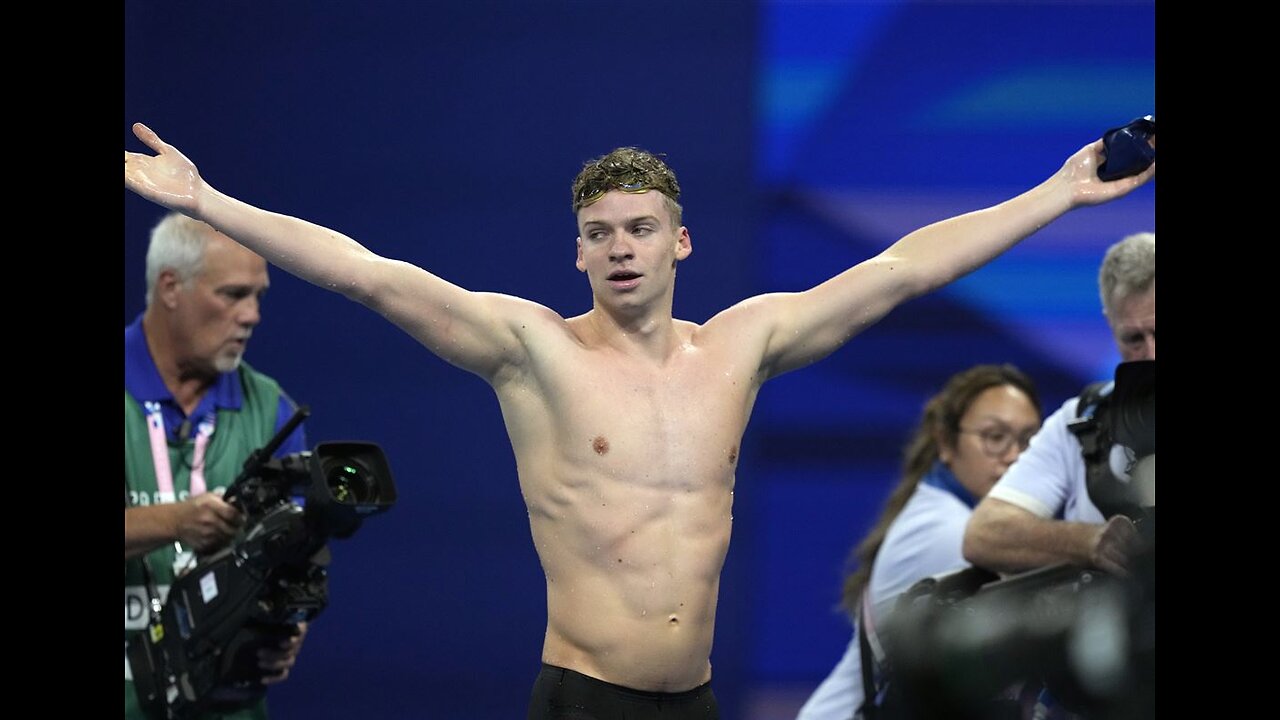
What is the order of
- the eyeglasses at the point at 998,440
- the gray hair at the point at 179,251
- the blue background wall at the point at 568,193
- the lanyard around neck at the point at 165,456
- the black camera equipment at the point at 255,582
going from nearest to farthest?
the black camera equipment at the point at 255,582 → the lanyard around neck at the point at 165,456 → the gray hair at the point at 179,251 → the eyeglasses at the point at 998,440 → the blue background wall at the point at 568,193

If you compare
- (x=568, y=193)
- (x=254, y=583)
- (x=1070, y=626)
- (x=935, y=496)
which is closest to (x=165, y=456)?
(x=254, y=583)

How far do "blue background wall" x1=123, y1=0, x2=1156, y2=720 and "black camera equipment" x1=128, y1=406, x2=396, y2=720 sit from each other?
1593 mm

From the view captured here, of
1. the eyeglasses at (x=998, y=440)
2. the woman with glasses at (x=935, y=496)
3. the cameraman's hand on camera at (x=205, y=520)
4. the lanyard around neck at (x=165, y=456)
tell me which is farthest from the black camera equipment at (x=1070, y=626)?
the lanyard around neck at (x=165, y=456)

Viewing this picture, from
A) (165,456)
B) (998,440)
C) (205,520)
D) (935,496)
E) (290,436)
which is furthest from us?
(998,440)

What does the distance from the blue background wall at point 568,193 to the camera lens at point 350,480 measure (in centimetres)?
170

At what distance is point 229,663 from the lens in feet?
11.6

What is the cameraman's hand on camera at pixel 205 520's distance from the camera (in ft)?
11.9

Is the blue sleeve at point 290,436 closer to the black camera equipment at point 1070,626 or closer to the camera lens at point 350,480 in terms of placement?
the camera lens at point 350,480

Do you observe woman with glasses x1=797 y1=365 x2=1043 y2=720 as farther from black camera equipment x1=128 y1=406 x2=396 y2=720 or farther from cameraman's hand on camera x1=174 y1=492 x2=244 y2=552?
cameraman's hand on camera x1=174 y1=492 x2=244 y2=552

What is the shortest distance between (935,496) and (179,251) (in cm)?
218

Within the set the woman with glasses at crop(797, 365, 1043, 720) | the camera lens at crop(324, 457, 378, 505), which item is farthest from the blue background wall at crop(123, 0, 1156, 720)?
the camera lens at crop(324, 457, 378, 505)

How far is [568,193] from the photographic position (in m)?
5.24

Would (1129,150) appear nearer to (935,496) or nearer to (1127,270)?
(1127,270)
